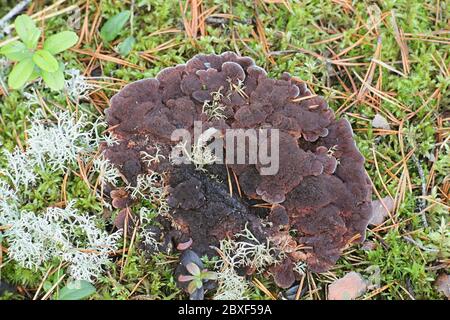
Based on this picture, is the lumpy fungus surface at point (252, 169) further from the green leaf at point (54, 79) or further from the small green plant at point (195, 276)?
the green leaf at point (54, 79)

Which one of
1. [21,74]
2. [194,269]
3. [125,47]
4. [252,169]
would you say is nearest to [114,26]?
[125,47]

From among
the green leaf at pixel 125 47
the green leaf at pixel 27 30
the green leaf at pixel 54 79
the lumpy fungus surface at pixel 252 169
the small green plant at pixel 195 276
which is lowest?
the small green plant at pixel 195 276

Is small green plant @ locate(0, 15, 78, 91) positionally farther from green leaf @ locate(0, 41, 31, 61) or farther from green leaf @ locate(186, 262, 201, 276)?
green leaf @ locate(186, 262, 201, 276)

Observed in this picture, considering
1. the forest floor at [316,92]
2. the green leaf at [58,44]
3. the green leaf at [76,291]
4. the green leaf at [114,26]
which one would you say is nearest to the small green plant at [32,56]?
the green leaf at [58,44]

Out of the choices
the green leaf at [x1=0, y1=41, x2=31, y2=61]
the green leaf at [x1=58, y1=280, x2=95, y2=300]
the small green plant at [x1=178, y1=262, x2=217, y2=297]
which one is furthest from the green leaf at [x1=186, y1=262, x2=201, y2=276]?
the green leaf at [x1=0, y1=41, x2=31, y2=61]

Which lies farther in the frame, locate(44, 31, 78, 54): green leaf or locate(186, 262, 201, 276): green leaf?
locate(44, 31, 78, 54): green leaf
